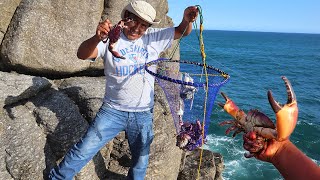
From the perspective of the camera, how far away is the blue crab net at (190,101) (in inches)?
256

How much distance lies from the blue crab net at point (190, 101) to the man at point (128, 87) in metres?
0.32

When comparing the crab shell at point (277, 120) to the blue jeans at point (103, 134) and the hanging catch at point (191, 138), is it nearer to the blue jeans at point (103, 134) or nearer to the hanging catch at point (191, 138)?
the blue jeans at point (103, 134)

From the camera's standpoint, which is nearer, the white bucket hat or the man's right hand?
the man's right hand

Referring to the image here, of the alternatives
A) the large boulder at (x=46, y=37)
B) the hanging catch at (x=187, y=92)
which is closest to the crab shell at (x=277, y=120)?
the hanging catch at (x=187, y=92)

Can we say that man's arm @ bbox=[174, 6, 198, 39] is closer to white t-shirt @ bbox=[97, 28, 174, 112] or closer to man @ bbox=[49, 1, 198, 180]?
man @ bbox=[49, 1, 198, 180]

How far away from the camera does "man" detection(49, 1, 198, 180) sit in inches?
229

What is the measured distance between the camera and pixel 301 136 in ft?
89.9

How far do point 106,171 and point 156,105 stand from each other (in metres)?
2.73

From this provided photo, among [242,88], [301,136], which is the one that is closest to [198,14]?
[301,136]

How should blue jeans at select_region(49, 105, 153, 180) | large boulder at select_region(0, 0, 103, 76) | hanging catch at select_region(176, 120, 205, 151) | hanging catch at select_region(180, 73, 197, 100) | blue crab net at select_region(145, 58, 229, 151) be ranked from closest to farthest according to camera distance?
1. blue jeans at select_region(49, 105, 153, 180)
2. blue crab net at select_region(145, 58, 229, 151)
3. hanging catch at select_region(176, 120, 205, 151)
4. hanging catch at select_region(180, 73, 197, 100)
5. large boulder at select_region(0, 0, 103, 76)

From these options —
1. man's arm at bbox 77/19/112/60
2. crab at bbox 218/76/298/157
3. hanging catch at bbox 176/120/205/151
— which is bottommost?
hanging catch at bbox 176/120/205/151

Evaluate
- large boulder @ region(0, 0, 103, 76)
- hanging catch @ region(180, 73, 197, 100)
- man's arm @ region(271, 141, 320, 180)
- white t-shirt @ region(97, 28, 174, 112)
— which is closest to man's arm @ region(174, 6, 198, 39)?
white t-shirt @ region(97, 28, 174, 112)

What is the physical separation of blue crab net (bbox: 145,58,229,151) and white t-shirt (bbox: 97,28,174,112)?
21 cm

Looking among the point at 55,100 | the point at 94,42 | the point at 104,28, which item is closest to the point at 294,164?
the point at 104,28
